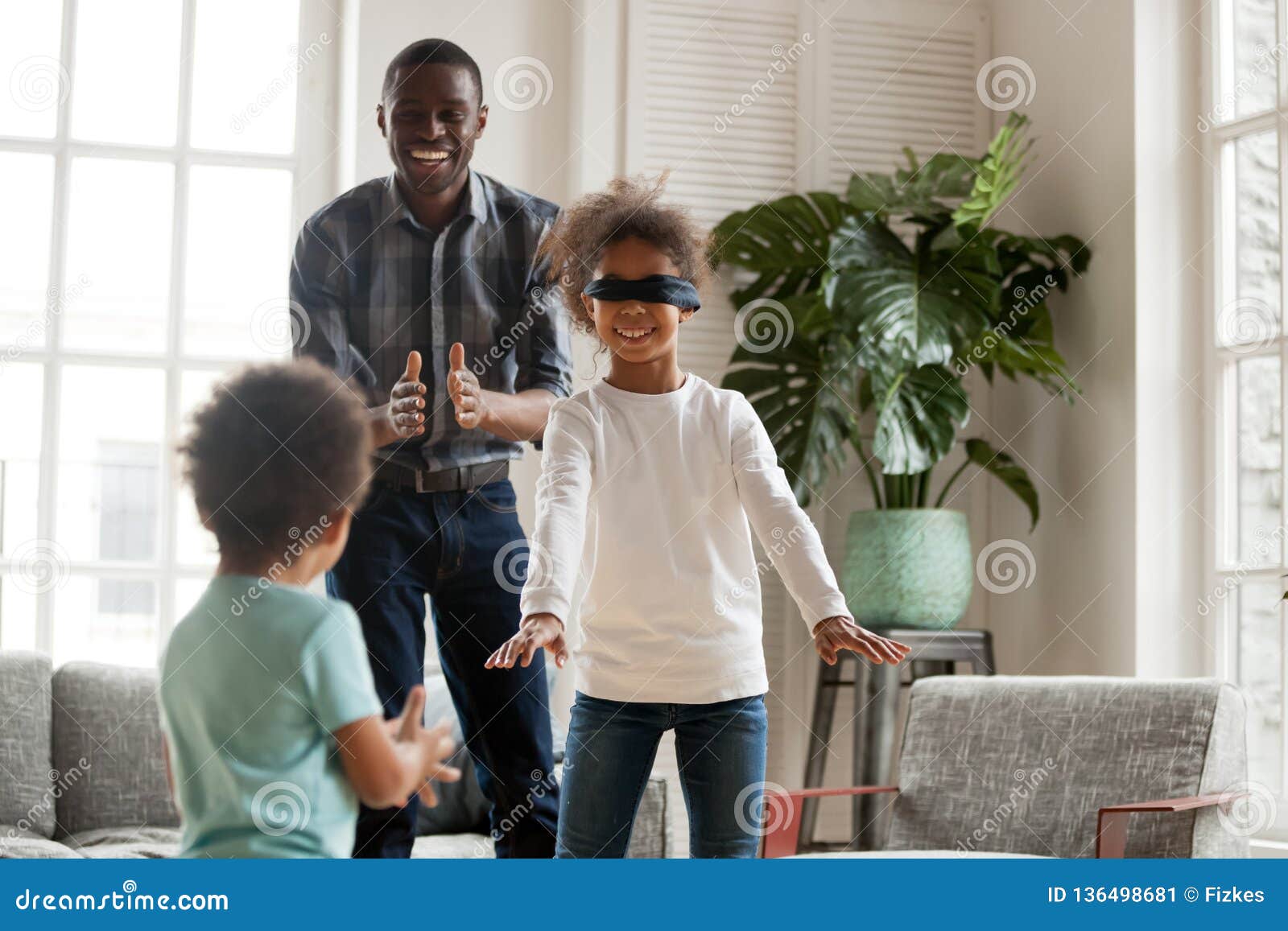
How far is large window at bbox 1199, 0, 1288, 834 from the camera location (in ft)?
8.85

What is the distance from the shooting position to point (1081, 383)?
312 centimetres

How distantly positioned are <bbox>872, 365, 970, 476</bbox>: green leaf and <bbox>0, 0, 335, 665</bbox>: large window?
1299 millimetres

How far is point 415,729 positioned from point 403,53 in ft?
3.23

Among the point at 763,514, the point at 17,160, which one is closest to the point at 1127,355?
the point at 763,514

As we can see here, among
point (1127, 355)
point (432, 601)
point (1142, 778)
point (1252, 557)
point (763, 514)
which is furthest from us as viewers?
point (1127, 355)

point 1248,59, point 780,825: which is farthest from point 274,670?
point 1248,59

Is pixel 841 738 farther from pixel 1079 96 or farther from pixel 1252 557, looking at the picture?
pixel 1079 96

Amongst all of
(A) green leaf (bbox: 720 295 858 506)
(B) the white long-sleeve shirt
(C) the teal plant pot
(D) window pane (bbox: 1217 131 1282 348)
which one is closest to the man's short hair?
(B) the white long-sleeve shirt

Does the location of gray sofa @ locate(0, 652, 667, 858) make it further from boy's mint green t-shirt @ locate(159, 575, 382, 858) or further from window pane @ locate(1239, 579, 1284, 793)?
boy's mint green t-shirt @ locate(159, 575, 382, 858)

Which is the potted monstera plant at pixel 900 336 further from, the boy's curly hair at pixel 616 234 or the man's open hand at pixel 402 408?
the man's open hand at pixel 402 408

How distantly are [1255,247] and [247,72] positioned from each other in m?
2.12

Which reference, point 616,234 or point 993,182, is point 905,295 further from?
point 616,234

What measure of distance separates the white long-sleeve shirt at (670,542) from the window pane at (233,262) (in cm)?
144

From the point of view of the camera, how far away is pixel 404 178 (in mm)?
1612
